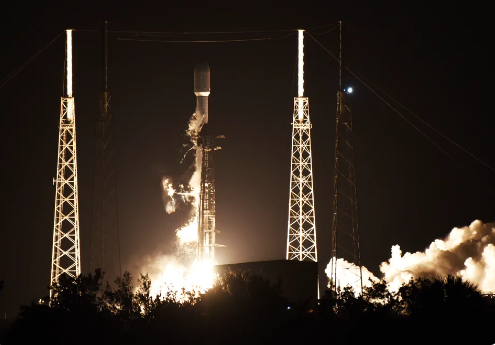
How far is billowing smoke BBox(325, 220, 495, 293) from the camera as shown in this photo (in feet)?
256

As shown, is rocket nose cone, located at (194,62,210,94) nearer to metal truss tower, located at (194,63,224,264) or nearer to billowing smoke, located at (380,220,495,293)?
metal truss tower, located at (194,63,224,264)

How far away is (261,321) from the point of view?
4997 centimetres

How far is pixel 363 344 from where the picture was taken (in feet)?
152

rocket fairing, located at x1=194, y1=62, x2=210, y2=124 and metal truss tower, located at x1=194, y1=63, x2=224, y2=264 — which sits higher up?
rocket fairing, located at x1=194, y1=62, x2=210, y2=124

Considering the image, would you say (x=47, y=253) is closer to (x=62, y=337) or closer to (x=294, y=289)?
(x=294, y=289)

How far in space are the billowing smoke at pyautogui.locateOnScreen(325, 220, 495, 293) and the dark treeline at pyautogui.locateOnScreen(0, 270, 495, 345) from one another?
79.5ft

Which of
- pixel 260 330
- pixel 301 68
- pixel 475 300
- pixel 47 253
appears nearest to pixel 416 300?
pixel 475 300

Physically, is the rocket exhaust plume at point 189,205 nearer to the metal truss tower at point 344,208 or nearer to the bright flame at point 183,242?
the bright flame at point 183,242


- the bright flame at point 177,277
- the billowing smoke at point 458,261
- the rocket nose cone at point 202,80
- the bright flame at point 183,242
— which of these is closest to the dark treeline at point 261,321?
the bright flame at point 177,277

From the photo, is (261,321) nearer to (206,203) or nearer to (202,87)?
(206,203)

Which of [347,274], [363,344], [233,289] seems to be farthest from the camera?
[347,274]

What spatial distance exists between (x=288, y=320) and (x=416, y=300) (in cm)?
575

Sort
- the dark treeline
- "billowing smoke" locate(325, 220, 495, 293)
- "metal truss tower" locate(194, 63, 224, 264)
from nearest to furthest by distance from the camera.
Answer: the dark treeline, "metal truss tower" locate(194, 63, 224, 264), "billowing smoke" locate(325, 220, 495, 293)

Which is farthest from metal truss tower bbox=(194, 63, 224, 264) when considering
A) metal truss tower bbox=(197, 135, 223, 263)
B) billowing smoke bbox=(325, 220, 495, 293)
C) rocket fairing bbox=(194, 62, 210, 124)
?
billowing smoke bbox=(325, 220, 495, 293)
